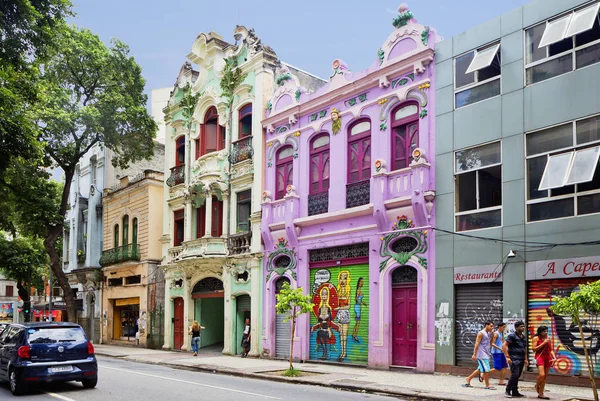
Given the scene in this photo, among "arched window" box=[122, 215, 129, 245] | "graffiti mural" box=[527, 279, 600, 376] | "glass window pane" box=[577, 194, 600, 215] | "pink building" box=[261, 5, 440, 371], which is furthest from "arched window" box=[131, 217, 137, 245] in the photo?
"glass window pane" box=[577, 194, 600, 215]

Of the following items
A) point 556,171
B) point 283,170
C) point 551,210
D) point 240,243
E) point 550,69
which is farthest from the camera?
point 240,243

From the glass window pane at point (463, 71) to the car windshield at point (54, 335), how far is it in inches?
474

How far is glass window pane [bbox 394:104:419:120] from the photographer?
2017 centimetres

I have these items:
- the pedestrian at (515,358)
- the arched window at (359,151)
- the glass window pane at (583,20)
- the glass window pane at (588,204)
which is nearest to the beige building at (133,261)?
the arched window at (359,151)

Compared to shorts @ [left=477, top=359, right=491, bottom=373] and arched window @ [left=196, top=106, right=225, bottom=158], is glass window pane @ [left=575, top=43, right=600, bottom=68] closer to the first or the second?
shorts @ [left=477, top=359, right=491, bottom=373]

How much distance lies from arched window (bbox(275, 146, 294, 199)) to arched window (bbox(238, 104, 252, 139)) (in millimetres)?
2534

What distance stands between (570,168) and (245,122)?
50.0 ft

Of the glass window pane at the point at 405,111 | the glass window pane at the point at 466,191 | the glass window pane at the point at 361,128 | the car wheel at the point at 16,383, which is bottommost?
the car wheel at the point at 16,383

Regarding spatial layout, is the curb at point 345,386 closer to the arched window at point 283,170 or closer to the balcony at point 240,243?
the balcony at point 240,243

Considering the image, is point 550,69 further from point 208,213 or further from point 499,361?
point 208,213

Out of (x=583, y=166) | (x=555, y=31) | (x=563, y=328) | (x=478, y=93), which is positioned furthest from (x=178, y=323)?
(x=555, y=31)

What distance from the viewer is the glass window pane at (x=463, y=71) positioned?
18.5 meters

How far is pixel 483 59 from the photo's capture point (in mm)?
17828

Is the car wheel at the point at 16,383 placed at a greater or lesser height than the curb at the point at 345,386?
greater
